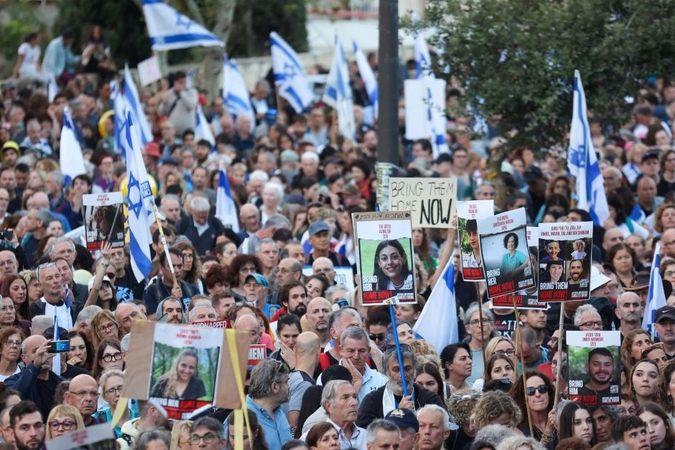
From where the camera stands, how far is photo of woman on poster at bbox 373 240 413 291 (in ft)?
39.4

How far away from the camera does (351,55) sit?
35094mm

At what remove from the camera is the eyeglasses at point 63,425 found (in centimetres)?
1023

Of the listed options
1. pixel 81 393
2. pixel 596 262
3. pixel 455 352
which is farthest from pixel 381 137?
pixel 81 393

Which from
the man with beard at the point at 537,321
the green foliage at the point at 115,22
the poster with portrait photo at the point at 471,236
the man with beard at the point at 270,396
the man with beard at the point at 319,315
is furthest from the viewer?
the green foliage at the point at 115,22

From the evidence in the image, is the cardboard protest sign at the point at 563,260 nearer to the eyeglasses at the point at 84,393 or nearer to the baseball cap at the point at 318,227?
the eyeglasses at the point at 84,393

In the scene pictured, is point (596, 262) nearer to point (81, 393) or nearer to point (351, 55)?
point (81, 393)

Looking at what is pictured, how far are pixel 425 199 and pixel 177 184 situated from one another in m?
5.36

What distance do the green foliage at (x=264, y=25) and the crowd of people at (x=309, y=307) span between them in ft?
36.5

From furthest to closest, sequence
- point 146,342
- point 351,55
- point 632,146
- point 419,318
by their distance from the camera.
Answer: point 351,55
point 632,146
point 419,318
point 146,342

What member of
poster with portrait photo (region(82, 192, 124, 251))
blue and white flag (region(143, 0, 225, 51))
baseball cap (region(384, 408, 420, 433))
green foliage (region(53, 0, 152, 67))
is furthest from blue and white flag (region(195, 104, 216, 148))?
baseball cap (region(384, 408, 420, 433))

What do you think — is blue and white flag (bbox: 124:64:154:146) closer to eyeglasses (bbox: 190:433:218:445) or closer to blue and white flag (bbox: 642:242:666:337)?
blue and white flag (bbox: 642:242:666:337)

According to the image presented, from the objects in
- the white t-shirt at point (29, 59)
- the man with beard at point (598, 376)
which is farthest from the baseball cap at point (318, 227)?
the white t-shirt at point (29, 59)

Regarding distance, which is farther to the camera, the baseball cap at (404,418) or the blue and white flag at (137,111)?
the blue and white flag at (137,111)

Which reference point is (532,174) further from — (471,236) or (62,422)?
(62,422)
